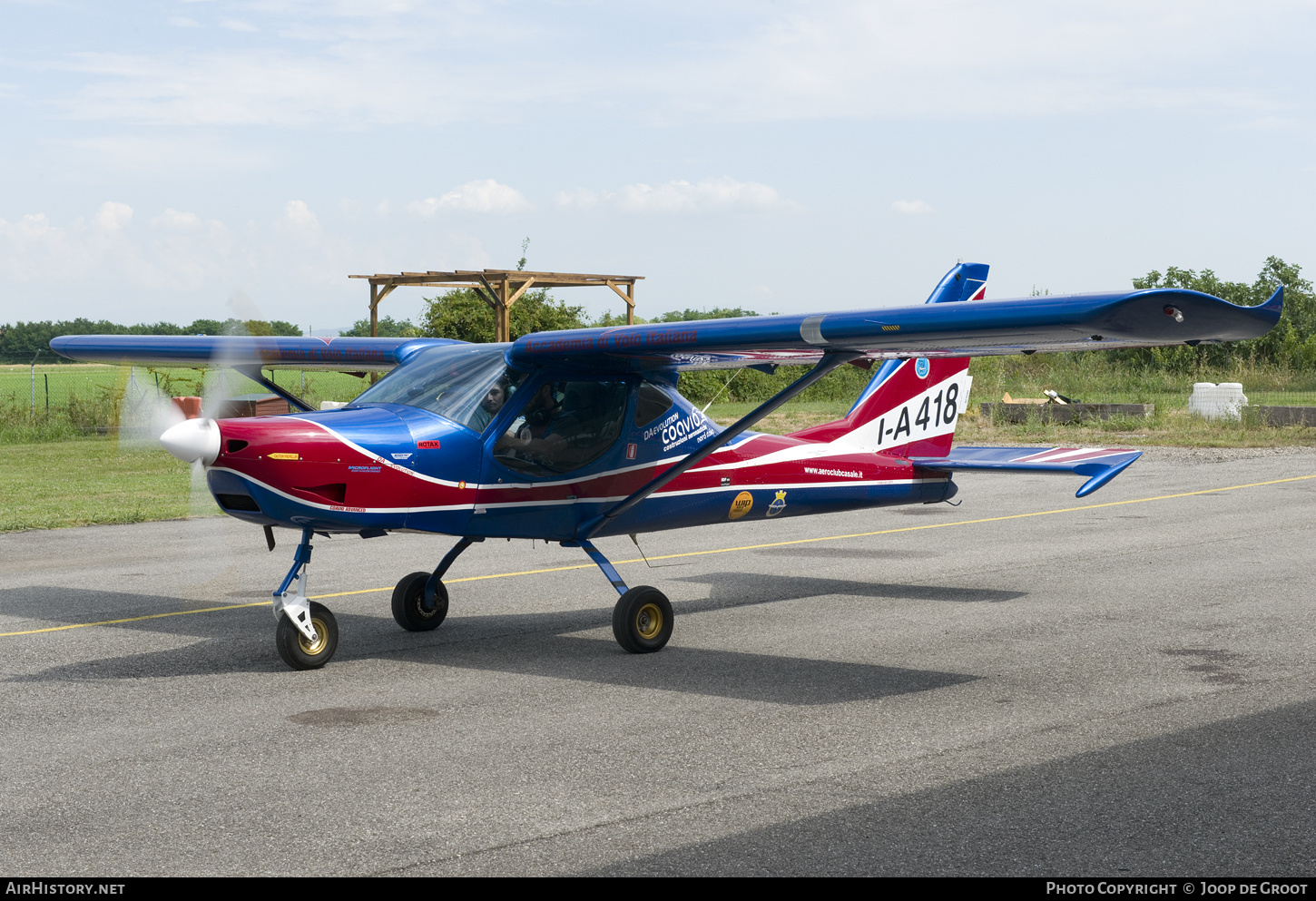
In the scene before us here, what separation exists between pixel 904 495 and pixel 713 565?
2313 millimetres

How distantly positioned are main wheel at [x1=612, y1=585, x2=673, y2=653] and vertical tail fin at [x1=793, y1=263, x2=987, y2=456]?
249 centimetres

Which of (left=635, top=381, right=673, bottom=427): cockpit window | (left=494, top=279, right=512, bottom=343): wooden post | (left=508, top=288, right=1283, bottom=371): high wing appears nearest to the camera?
(left=508, top=288, right=1283, bottom=371): high wing

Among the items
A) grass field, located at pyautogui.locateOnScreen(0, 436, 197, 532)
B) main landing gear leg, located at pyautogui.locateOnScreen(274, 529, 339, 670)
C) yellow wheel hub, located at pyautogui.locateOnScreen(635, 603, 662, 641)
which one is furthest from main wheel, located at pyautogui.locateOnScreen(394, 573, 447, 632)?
grass field, located at pyautogui.locateOnScreen(0, 436, 197, 532)

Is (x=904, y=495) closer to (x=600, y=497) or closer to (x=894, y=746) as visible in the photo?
(x=600, y=497)

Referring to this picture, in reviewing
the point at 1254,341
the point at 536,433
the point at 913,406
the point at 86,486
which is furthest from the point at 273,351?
the point at 1254,341

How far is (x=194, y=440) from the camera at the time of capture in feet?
23.7

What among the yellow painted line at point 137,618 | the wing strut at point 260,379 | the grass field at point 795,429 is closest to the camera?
the yellow painted line at point 137,618

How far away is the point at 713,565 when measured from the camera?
12336 mm

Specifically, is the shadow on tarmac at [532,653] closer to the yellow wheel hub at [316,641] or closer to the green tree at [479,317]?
the yellow wheel hub at [316,641]

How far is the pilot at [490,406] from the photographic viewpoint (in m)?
8.38

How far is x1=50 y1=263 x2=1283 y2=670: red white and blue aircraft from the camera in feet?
23.8

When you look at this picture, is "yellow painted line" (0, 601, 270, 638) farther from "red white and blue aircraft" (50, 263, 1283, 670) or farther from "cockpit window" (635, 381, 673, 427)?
"cockpit window" (635, 381, 673, 427)

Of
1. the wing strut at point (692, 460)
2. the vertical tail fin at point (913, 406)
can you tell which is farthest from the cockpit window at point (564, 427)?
the vertical tail fin at point (913, 406)
